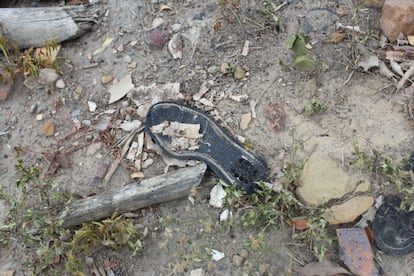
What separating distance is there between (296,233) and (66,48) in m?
2.02

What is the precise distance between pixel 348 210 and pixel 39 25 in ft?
7.66

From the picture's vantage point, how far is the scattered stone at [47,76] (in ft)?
11.9

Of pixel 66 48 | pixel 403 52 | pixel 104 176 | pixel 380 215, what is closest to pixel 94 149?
pixel 104 176

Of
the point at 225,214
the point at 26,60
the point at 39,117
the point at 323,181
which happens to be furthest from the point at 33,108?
the point at 323,181

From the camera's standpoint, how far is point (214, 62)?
3.48 m

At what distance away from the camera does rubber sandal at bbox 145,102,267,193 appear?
9.96 feet

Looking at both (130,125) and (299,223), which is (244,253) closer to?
(299,223)

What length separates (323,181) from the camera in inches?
118

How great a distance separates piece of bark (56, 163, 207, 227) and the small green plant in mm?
689

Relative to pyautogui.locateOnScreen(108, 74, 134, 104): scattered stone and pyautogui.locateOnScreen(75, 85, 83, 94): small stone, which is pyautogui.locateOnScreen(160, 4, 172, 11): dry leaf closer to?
pyautogui.locateOnScreen(108, 74, 134, 104): scattered stone

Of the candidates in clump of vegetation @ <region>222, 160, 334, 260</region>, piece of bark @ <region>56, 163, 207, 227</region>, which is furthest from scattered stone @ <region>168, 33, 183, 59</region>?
clump of vegetation @ <region>222, 160, 334, 260</region>

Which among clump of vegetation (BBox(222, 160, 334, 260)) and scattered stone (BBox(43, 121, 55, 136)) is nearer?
clump of vegetation (BBox(222, 160, 334, 260))

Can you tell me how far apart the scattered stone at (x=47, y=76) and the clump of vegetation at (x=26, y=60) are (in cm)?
3

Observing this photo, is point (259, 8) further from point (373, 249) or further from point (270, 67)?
point (373, 249)
